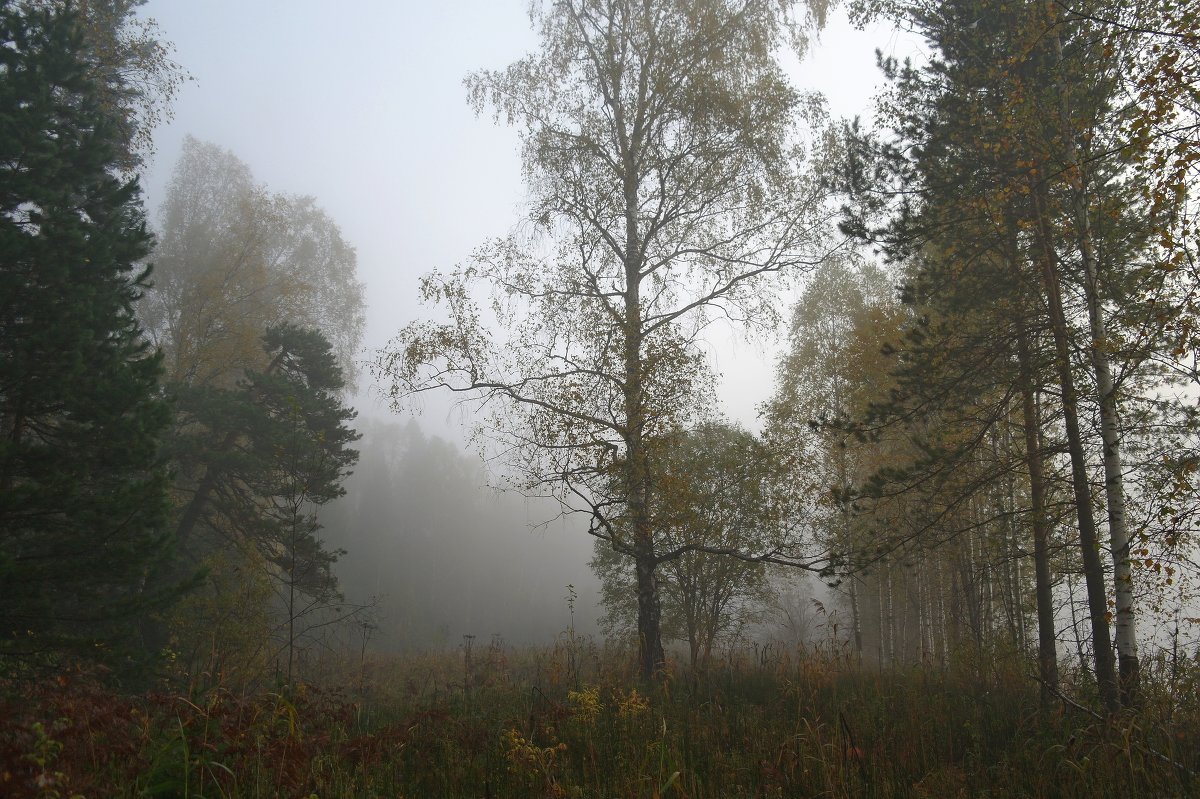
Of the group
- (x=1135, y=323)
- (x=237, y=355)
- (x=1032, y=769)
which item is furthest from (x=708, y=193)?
(x=237, y=355)

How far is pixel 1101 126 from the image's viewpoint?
20.8ft

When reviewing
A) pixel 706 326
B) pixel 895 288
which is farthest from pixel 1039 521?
pixel 706 326

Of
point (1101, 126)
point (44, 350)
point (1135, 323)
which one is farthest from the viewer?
point (44, 350)

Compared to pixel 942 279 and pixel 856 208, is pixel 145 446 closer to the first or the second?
pixel 856 208

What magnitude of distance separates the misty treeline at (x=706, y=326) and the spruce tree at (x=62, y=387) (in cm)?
4

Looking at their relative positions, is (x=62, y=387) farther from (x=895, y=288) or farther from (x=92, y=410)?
(x=895, y=288)

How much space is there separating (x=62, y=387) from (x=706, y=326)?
28.6ft

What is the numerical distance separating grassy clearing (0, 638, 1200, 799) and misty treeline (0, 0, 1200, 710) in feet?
3.35

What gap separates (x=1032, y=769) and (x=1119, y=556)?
230 centimetres

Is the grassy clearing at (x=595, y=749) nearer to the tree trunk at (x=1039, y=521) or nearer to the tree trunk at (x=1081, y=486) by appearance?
the tree trunk at (x=1081, y=486)

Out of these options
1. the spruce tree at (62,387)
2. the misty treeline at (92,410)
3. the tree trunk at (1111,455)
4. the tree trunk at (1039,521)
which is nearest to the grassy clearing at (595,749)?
the tree trunk at (1111,455)

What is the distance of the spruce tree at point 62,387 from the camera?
7.27 meters

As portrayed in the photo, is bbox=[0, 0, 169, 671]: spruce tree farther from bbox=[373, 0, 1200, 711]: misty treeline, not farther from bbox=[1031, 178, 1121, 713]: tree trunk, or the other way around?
bbox=[1031, 178, 1121, 713]: tree trunk

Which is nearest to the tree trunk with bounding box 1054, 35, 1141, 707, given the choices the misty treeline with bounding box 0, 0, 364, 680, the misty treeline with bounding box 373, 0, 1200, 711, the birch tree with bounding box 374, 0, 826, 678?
the misty treeline with bounding box 373, 0, 1200, 711
